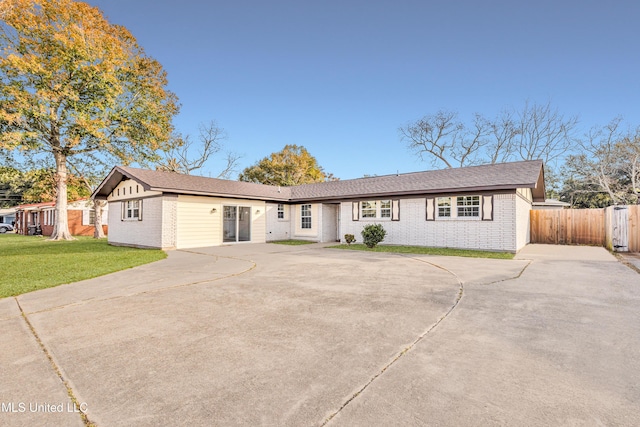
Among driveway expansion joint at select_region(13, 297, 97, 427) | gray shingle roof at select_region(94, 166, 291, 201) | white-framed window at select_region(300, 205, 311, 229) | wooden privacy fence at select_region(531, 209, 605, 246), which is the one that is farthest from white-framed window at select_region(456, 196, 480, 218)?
driveway expansion joint at select_region(13, 297, 97, 427)

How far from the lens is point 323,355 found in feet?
10.0

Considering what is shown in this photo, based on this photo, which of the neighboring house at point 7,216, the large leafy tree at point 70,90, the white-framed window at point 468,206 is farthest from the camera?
the neighboring house at point 7,216

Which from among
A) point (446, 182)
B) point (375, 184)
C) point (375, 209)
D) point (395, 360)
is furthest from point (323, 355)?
point (375, 184)

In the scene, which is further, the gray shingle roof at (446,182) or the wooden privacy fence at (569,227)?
the wooden privacy fence at (569,227)

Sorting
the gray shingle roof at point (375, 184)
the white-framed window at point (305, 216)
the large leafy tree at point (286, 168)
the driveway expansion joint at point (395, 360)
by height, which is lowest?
the driveway expansion joint at point (395, 360)

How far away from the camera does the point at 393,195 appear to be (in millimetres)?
14961

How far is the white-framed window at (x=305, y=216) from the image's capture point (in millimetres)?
18953

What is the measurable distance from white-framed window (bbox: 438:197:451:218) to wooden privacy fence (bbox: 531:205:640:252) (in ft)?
21.2

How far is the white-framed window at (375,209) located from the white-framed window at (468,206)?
3336 millimetres

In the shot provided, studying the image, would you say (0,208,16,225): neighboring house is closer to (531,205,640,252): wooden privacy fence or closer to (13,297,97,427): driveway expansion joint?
(13,297,97,427): driveway expansion joint

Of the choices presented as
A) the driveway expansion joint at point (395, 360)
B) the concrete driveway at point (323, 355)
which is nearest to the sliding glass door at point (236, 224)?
the concrete driveway at point (323, 355)

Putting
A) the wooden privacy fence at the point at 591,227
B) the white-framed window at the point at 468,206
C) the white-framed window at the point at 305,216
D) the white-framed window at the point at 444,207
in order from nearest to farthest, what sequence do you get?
the wooden privacy fence at the point at 591,227 < the white-framed window at the point at 468,206 < the white-framed window at the point at 444,207 < the white-framed window at the point at 305,216

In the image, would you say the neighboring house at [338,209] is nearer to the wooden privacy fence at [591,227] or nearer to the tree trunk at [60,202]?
the wooden privacy fence at [591,227]

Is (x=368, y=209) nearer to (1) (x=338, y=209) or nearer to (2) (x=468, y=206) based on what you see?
(1) (x=338, y=209)
